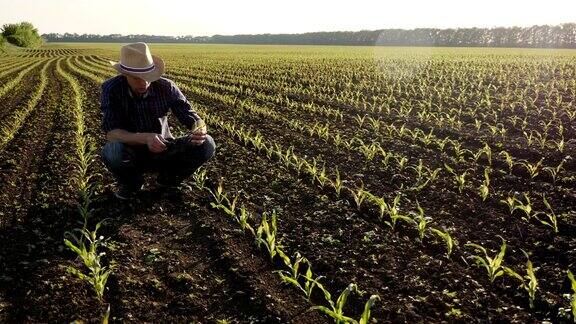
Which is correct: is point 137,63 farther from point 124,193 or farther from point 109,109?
point 124,193

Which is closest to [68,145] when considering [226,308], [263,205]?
[263,205]

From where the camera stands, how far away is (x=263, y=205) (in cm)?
518

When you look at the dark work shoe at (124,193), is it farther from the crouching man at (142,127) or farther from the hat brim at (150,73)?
the hat brim at (150,73)

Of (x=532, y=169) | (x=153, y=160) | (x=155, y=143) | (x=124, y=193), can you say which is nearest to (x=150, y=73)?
(x=155, y=143)

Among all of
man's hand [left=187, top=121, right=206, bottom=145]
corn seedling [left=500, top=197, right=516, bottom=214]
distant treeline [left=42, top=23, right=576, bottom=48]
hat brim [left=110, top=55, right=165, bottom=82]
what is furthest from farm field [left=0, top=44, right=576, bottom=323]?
distant treeline [left=42, top=23, right=576, bottom=48]

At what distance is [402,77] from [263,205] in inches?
625

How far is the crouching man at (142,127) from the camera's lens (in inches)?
184

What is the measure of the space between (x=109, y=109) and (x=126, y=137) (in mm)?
347

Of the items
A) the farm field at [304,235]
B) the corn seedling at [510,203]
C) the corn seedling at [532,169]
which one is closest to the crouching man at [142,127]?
the farm field at [304,235]

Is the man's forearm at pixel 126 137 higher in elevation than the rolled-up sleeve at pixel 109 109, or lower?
lower

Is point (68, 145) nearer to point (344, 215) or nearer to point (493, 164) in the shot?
point (344, 215)

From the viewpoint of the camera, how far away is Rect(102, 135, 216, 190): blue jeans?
5020 millimetres

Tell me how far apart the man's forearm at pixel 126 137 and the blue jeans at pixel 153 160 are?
0.38 feet

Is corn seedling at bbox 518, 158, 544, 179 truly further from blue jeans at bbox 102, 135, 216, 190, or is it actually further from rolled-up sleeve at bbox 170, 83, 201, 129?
rolled-up sleeve at bbox 170, 83, 201, 129
